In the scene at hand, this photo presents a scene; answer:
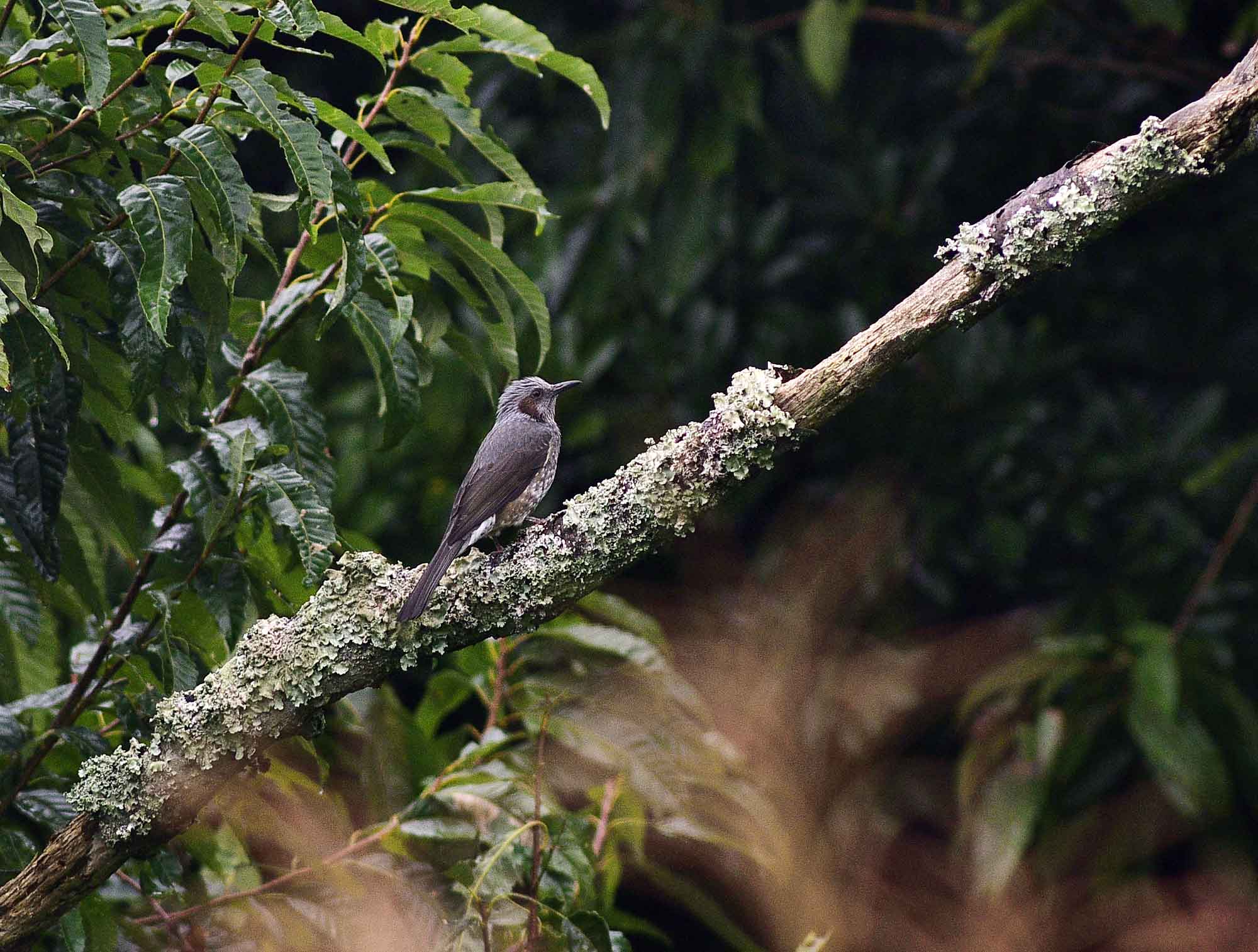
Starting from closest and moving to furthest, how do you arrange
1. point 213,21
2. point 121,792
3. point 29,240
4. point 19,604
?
point 29,240 < point 213,21 < point 121,792 < point 19,604

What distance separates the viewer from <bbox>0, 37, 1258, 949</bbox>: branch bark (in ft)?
7.18

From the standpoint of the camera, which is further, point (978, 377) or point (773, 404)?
point (978, 377)

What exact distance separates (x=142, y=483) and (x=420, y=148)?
1155 mm

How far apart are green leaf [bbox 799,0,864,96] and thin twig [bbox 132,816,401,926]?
159 inches

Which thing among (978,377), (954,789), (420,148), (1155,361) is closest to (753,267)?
(978,377)

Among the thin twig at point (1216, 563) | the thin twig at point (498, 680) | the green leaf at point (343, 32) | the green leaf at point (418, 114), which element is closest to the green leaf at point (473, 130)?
the green leaf at point (418, 114)

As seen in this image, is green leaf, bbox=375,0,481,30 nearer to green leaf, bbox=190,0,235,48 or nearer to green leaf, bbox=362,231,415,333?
green leaf, bbox=190,0,235,48

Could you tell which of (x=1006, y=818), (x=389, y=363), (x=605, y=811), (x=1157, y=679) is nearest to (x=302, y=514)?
(x=389, y=363)

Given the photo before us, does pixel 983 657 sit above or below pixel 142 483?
below

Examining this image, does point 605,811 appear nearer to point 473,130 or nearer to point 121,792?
point 121,792

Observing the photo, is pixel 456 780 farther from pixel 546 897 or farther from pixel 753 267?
pixel 753 267

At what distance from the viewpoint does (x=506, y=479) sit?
3186mm

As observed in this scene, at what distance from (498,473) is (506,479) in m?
0.03

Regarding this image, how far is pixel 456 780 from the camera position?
289 centimetres
